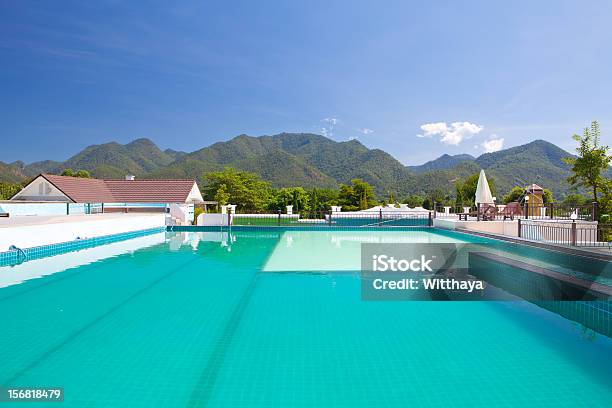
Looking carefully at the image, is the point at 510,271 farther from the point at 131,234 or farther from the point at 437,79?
the point at 437,79

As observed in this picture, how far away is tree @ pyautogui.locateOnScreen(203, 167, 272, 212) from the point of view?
26344 millimetres

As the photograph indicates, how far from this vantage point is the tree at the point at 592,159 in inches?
449

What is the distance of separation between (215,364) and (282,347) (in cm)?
58

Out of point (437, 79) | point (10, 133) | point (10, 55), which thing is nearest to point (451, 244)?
point (437, 79)

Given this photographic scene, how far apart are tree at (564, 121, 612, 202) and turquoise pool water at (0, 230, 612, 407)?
9667mm

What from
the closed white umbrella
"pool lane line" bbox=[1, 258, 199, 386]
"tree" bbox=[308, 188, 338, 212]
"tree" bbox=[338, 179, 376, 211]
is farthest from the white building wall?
the closed white umbrella

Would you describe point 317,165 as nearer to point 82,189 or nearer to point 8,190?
point 8,190

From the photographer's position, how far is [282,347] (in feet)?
10.1

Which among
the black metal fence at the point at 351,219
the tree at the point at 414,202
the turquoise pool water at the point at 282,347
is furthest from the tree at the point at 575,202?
the tree at the point at 414,202

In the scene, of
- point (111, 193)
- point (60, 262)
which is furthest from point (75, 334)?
point (111, 193)

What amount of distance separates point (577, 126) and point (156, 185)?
59.9ft

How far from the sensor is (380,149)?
5569 centimetres

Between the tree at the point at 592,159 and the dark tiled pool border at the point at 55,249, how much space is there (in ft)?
47.9

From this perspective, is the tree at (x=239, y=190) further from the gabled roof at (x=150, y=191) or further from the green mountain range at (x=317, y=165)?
the green mountain range at (x=317, y=165)
